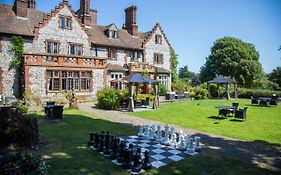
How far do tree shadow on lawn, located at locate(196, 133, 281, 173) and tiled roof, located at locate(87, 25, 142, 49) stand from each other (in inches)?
885

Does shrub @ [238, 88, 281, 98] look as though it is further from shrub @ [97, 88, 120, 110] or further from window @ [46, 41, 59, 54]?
window @ [46, 41, 59, 54]

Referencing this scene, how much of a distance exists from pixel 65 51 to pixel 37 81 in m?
6.18

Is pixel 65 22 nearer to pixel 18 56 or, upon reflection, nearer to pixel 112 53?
pixel 18 56

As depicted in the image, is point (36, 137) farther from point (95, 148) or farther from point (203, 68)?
point (203, 68)

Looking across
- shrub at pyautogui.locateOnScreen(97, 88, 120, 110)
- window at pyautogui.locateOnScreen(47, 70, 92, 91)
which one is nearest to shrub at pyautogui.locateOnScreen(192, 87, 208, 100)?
shrub at pyautogui.locateOnScreen(97, 88, 120, 110)

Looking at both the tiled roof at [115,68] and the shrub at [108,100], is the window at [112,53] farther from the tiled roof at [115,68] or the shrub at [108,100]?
the shrub at [108,100]

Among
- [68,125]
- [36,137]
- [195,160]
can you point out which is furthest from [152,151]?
[68,125]

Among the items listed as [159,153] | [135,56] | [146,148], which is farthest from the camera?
[135,56]

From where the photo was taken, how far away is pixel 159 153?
28.1 ft

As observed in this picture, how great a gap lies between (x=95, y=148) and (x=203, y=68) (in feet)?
182

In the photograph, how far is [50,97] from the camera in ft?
76.5

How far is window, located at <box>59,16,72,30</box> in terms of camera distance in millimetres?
27062

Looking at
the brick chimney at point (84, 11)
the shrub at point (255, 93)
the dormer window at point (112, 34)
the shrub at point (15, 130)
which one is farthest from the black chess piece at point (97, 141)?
the shrub at point (255, 93)

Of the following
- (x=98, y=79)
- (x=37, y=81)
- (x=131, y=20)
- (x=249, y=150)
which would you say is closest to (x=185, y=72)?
(x=131, y=20)
